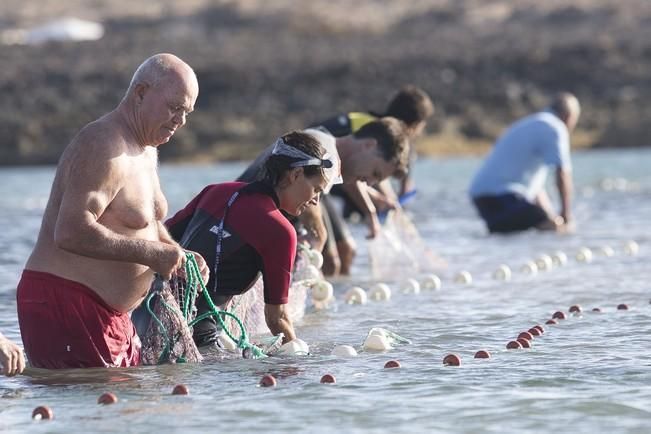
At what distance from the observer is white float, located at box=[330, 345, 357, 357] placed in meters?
8.09

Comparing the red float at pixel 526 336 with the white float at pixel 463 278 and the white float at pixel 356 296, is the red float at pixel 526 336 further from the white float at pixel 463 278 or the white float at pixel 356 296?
the white float at pixel 463 278

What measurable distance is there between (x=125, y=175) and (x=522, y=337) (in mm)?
2889

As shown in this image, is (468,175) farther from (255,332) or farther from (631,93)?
(255,332)

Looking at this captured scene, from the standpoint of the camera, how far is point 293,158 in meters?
7.45

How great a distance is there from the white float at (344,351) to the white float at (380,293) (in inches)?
126

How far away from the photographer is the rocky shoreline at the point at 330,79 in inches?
2012

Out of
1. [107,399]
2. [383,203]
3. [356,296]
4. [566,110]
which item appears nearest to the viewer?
[107,399]

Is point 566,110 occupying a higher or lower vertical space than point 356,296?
higher

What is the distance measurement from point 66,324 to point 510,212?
34.2ft

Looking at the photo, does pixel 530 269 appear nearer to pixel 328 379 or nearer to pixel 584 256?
pixel 584 256

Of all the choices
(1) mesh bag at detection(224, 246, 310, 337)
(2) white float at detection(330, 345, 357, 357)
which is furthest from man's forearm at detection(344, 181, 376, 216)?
(2) white float at detection(330, 345, 357, 357)

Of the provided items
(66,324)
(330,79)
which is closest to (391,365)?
(66,324)

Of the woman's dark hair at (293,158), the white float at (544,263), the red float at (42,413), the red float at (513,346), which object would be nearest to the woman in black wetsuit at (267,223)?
the woman's dark hair at (293,158)

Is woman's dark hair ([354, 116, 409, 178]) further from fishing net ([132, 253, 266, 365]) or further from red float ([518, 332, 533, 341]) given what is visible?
fishing net ([132, 253, 266, 365])
